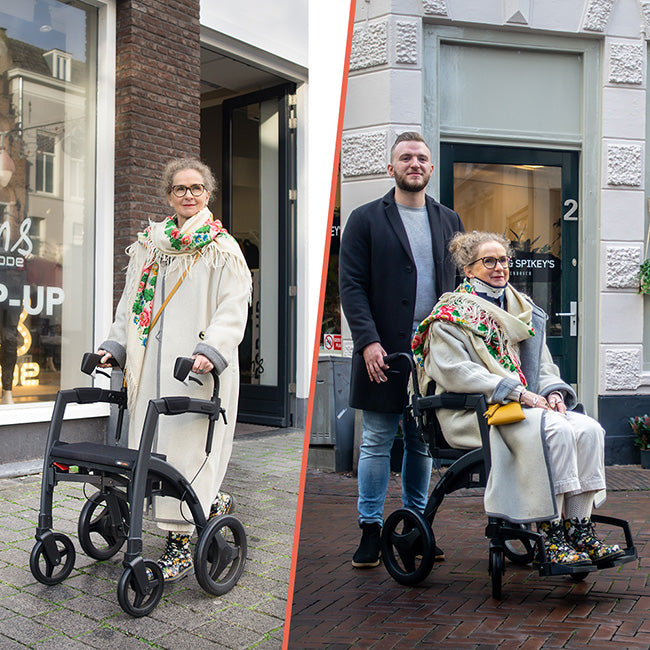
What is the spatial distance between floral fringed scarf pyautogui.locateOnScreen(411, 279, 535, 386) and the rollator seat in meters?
1.20

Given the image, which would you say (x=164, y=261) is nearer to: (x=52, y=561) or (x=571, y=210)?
(x=52, y=561)

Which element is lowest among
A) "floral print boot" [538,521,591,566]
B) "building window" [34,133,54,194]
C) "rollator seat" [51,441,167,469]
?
"floral print boot" [538,521,591,566]

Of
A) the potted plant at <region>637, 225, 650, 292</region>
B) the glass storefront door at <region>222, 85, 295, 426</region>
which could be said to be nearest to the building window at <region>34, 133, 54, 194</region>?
the glass storefront door at <region>222, 85, 295, 426</region>

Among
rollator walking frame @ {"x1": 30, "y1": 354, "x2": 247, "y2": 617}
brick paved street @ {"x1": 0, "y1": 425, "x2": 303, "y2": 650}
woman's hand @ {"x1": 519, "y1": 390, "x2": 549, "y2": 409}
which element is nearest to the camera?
brick paved street @ {"x1": 0, "y1": 425, "x2": 303, "y2": 650}

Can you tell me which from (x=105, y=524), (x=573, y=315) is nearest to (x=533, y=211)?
(x=573, y=315)

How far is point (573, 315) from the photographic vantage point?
469 centimetres

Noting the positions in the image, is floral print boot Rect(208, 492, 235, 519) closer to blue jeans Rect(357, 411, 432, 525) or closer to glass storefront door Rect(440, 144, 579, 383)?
blue jeans Rect(357, 411, 432, 525)

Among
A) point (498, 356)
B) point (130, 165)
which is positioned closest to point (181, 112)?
point (130, 165)

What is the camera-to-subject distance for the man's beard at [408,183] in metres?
3.18

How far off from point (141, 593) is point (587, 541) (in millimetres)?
1586

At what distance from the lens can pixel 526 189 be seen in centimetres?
499

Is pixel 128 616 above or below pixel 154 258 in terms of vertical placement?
below

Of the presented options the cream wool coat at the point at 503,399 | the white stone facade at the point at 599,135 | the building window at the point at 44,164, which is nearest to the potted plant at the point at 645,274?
the white stone facade at the point at 599,135

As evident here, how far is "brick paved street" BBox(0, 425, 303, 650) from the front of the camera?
8.98ft
